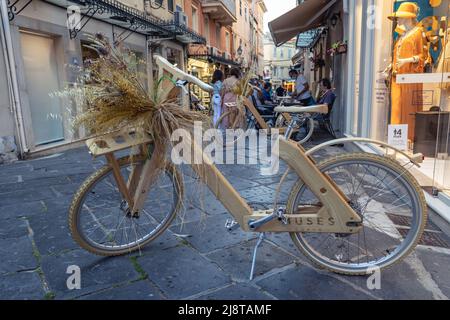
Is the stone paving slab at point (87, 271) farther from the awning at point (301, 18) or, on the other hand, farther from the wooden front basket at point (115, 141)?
the awning at point (301, 18)

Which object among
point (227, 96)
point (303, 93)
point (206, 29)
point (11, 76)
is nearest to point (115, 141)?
point (227, 96)

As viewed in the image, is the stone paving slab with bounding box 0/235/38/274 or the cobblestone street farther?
the stone paving slab with bounding box 0/235/38/274

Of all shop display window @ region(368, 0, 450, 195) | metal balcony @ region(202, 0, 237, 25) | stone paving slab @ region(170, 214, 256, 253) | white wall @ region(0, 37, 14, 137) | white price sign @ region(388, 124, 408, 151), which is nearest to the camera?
stone paving slab @ region(170, 214, 256, 253)

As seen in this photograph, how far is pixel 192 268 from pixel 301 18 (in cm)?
899

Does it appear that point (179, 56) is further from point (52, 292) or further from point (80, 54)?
point (52, 292)

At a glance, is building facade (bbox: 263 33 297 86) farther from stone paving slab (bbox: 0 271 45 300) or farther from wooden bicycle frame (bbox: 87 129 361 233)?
stone paving slab (bbox: 0 271 45 300)

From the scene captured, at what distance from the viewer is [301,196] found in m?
2.25

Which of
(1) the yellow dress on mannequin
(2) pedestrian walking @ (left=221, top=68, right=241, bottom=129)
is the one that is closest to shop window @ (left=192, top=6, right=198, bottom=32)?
(2) pedestrian walking @ (left=221, top=68, right=241, bottom=129)

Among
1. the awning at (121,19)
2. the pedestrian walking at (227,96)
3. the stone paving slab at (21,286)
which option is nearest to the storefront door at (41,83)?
the awning at (121,19)

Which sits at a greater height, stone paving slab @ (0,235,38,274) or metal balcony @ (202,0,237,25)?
metal balcony @ (202,0,237,25)

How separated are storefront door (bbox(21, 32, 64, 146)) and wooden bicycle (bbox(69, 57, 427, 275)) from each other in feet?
16.6

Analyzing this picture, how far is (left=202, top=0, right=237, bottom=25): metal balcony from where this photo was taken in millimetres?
19859

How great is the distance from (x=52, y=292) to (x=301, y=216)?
1507 millimetres
